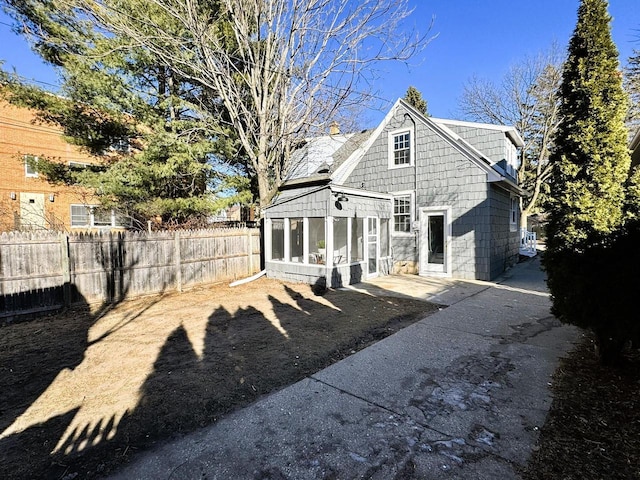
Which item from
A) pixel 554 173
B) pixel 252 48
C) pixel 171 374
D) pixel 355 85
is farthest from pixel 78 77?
pixel 554 173

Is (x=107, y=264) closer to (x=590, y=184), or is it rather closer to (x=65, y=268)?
(x=65, y=268)

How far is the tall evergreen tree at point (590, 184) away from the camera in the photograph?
3637mm

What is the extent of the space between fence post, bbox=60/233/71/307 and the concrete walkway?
251 inches

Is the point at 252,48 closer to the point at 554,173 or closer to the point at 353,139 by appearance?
the point at 353,139

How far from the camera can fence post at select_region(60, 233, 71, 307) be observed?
7.01 m

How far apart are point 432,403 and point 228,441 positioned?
6.72 feet

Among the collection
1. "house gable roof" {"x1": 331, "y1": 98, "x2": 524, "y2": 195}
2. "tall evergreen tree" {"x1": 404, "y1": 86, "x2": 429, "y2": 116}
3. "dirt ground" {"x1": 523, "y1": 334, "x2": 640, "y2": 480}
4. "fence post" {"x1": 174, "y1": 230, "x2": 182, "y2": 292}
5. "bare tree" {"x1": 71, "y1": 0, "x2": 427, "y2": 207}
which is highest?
"tall evergreen tree" {"x1": 404, "y1": 86, "x2": 429, "y2": 116}

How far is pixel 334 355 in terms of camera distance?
14.9ft

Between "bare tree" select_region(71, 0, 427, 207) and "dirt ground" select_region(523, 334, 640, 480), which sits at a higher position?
"bare tree" select_region(71, 0, 427, 207)

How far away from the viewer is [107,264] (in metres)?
7.79

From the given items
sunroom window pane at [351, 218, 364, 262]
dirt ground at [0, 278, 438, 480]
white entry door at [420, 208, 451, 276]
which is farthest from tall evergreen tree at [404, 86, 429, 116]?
dirt ground at [0, 278, 438, 480]

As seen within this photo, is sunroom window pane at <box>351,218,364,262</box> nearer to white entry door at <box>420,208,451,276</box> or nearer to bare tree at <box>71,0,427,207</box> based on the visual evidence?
white entry door at <box>420,208,451,276</box>

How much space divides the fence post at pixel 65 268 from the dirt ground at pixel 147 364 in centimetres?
39

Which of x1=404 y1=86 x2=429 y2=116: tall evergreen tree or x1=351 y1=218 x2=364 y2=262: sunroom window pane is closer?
x1=351 y1=218 x2=364 y2=262: sunroom window pane
